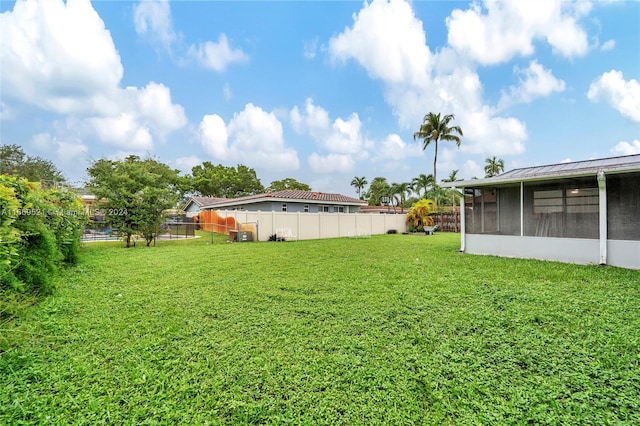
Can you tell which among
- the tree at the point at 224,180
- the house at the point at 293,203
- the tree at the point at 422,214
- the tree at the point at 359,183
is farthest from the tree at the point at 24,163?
the tree at the point at 359,183

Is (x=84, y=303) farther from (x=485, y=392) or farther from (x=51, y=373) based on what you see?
(x=485, y=392)

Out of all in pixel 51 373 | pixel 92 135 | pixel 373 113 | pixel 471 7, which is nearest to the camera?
pixel 51 373

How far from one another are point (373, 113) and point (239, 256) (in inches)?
532

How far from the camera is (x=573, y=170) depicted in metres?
7.75

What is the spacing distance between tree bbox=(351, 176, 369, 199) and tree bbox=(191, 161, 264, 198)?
1753 centimetres

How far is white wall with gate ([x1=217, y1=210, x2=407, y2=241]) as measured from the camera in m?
15.0

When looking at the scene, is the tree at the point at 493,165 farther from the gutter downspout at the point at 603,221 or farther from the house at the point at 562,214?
the gutter downspout at the point at 603,221

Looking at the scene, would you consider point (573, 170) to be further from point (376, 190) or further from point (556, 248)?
point (376, 190)

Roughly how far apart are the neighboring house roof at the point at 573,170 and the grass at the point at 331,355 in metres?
3.01

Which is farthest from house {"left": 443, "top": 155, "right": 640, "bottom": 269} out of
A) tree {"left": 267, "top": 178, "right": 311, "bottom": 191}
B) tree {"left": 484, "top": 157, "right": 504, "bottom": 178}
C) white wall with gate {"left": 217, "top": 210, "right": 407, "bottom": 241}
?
tree {"left": 267, "top": 178, "right": 311, "bottom": 191}

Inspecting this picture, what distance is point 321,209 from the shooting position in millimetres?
22797

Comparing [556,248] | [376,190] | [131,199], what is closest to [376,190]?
[376,190]

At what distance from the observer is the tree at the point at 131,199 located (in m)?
11.7

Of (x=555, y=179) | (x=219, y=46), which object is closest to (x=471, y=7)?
(x=555, y=179)
